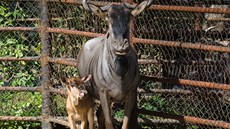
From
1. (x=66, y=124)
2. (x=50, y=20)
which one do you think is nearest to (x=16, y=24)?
(x=50, y=20)

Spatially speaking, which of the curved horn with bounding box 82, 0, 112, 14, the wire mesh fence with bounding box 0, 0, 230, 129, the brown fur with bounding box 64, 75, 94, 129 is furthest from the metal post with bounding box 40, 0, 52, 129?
the curved horn with bounding box 82, 0, 112, 14

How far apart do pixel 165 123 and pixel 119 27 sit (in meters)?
2.03

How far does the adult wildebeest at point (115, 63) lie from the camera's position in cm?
546

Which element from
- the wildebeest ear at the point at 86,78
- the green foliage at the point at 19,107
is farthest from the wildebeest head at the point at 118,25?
the green foliage at the point at 19,107

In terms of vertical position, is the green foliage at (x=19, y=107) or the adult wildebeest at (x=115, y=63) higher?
the adult wildebeest at (x=115, y=63)

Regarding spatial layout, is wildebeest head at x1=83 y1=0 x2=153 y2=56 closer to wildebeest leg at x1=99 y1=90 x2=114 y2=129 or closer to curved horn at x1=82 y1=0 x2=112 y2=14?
curved horn at x1=82 y1=0 x2=112 y2=14

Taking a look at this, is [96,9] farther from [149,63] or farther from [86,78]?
[149,63]

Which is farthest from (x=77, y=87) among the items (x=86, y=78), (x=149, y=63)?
(x=149, y=63)

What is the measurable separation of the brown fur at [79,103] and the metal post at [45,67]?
1.18 metres

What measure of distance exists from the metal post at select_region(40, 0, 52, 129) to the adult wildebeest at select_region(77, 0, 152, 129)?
1.41m

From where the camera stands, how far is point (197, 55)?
25.1 feet

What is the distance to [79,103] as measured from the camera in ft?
20.5

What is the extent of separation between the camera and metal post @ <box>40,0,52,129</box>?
7.39 meters

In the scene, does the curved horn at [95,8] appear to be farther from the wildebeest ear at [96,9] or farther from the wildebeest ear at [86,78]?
the wildebeest ear at [86,78]
